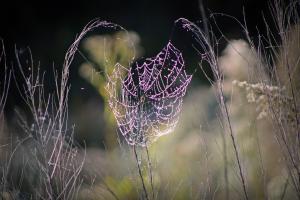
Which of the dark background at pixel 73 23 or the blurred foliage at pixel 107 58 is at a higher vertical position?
the dark background at pixel 73 23

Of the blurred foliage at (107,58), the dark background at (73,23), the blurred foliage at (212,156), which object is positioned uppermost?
the dark background at (73,23)

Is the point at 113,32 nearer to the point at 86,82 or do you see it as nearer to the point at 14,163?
the point at 86,82

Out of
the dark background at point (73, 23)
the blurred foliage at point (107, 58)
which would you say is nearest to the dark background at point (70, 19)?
the dark background at point (73, 23)

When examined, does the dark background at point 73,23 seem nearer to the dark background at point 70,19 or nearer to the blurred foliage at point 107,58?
the dark background at point 70,19

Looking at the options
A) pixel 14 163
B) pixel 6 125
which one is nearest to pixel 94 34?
pixel 6 125

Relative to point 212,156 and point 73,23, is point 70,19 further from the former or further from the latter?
point 212,156

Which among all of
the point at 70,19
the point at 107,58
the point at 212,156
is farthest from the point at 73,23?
the point at 212,156

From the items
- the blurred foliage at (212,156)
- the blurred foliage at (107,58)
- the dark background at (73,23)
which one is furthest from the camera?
the dark background at (73,23)

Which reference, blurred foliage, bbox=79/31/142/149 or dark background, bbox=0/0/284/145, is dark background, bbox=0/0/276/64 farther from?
blurred foliage, bbox=79/31/142/149

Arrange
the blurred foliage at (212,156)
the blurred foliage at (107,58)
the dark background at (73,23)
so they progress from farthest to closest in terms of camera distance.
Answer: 1. the dark background at (73,23)
2. the blurred foliage at (107,58)
3. the blurred foliage at (212,156)
